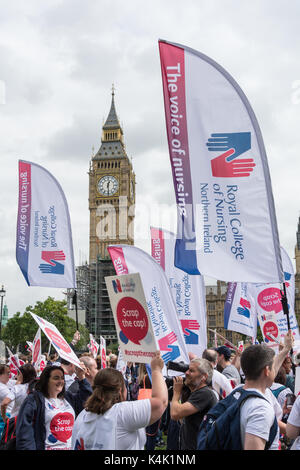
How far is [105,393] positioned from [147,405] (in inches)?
13.0

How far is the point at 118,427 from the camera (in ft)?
10.9

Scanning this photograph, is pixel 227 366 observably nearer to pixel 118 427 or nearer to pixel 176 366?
pixel 176 366

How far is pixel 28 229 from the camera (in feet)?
37.1

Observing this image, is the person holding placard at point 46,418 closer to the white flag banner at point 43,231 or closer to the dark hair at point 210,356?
the dark hair at point 210,356

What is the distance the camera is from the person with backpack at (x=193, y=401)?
456cm

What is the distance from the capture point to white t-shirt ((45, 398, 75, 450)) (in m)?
4.61

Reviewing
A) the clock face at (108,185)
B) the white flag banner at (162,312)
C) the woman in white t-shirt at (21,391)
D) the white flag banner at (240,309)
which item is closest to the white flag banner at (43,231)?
Result: the white flag banner at (162,312)

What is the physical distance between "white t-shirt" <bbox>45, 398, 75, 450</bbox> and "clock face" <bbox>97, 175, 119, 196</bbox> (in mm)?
100561

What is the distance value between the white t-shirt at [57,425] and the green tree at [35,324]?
5865cm

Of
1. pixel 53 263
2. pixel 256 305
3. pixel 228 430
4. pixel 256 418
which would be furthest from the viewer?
pixel 256 305

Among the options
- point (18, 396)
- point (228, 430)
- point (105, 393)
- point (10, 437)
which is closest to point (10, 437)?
point (10, 437)

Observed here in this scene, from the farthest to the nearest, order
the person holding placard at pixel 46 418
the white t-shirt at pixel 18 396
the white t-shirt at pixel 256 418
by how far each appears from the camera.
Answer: the white t-shirt at pixel 18 396 → the person holding placard at pixel 46 418 → the white t-shirt at pixel 256 418
